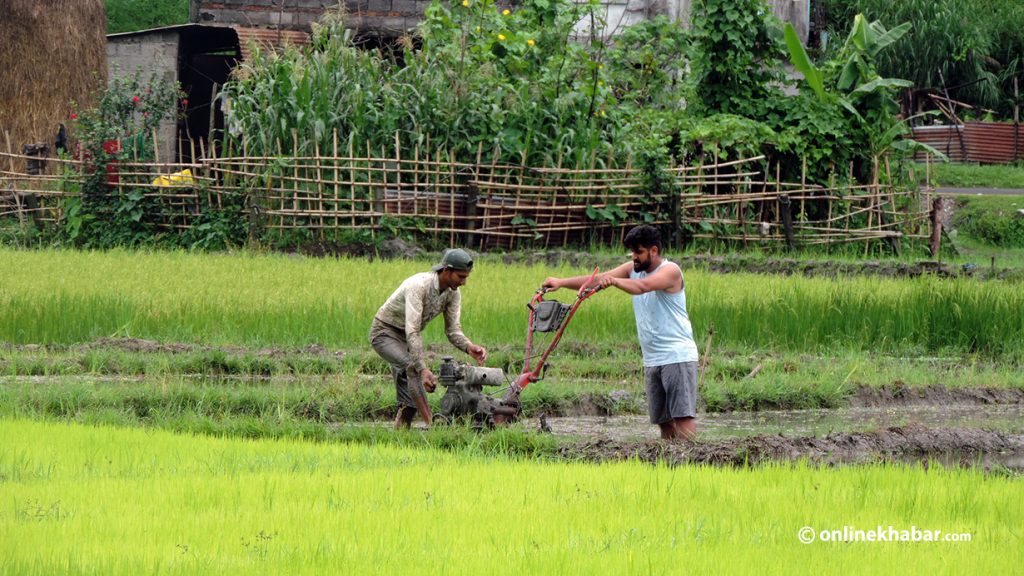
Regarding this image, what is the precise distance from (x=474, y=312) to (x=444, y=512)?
696 cm

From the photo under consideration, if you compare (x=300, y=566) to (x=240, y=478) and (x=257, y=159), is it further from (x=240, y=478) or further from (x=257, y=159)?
(x=257, y=159)

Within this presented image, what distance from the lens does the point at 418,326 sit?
771 centimetres

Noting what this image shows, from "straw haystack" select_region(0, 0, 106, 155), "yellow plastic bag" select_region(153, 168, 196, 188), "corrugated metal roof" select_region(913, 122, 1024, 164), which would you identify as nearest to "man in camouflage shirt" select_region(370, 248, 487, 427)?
"yellow plastic bag" select_region(153, 168, 196, 188)

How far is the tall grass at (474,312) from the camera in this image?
37.8ft

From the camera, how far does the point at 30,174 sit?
60.5 feet

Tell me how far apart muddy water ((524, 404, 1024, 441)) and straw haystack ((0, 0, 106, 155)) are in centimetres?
1434

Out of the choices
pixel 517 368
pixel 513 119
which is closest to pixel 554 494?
pixel 517 368

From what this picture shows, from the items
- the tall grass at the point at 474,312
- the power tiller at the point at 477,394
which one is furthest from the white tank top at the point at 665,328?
the tall grass at the point at 474,312

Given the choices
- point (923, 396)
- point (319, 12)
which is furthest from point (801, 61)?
point (923, 396)

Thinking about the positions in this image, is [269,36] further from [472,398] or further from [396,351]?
[472,398]

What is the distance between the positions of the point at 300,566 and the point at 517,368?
233 inches

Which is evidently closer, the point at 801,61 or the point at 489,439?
the point at 489,439

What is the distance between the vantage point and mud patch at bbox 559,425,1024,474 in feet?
22.8

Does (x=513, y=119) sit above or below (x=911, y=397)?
above
